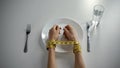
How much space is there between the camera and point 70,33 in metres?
1.04

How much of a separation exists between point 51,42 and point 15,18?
1.19ft

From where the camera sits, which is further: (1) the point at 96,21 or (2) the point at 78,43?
(1) the point at 96,21

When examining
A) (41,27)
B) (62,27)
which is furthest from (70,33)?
(41,27)

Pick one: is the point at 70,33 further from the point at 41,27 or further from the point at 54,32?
the point at 41,27

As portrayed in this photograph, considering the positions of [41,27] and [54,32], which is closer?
[54,32]

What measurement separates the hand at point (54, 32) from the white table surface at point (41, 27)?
114mm

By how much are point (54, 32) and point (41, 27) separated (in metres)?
0.15

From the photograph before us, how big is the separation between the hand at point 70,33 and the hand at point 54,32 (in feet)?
0.19

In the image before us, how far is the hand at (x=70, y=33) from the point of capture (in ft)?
3.41

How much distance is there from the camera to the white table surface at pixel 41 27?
1.06 meters

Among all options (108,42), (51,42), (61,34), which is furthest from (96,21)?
(51,42)

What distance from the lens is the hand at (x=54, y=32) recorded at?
3.36ft

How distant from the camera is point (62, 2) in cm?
119

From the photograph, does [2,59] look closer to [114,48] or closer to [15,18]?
[15,18]
